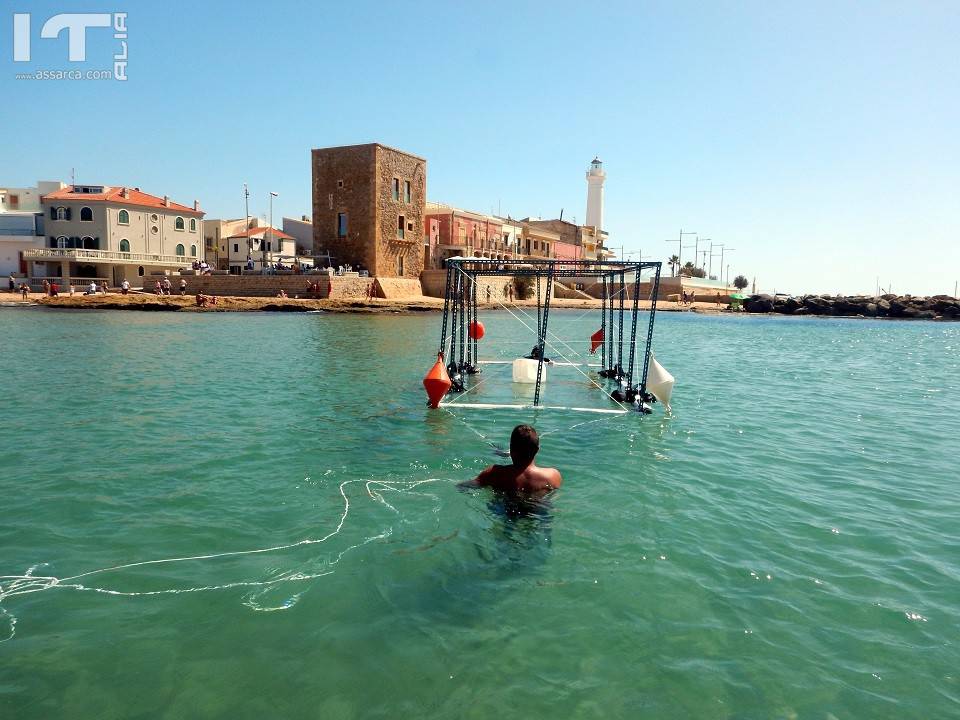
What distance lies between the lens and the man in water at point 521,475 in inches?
271

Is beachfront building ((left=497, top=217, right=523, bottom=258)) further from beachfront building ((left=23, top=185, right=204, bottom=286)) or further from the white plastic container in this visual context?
the white plastic container

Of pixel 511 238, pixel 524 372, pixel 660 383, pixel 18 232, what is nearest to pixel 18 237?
pixel 18 232

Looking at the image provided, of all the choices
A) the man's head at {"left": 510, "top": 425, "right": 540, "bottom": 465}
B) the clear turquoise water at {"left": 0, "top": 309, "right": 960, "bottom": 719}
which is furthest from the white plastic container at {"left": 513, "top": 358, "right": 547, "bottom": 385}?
the man's head at {"left": 510, "top": 425, "right": 540, "bottom": 465}

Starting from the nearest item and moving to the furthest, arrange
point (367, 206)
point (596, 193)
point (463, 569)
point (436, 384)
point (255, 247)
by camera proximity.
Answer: point (463, 569) → point (436, 384) → point (367, 206) → point (255, 247) → point (596, 193)

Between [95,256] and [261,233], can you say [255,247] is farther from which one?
[95,256]

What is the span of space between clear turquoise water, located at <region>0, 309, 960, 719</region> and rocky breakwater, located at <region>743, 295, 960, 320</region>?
81.1 meters

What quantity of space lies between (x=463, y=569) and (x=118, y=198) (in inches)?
2387

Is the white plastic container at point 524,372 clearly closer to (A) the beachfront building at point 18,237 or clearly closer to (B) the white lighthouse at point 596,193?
(A) the beachfront building at point 18,237

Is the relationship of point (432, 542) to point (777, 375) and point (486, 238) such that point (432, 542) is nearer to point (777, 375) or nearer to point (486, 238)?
point (777, 375)

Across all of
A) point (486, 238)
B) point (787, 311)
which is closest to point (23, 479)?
point (486, 238)

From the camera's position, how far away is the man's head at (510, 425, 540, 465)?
6766 mm

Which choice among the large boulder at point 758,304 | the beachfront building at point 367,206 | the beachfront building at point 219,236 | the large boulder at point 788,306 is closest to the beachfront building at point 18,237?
the beachfront building at point 219,236

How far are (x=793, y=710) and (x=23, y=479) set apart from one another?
367 inches

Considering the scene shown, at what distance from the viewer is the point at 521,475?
23.4 ft
